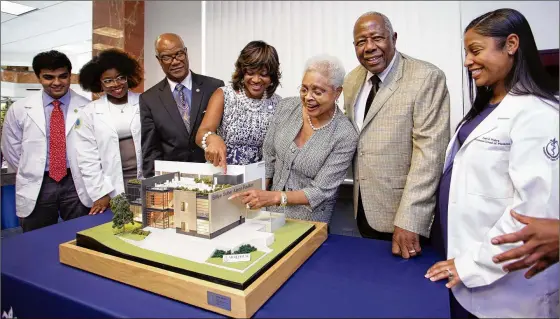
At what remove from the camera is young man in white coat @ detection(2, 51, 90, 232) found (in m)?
1.86

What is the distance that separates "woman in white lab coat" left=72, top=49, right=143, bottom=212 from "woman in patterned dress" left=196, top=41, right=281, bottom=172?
70 centimetres

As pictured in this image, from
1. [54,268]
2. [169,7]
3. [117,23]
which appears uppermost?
[169,7]

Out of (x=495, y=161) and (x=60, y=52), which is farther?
(x=60, y=52)

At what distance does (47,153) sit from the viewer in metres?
1.88

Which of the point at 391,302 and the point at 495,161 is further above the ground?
the point at 495,161

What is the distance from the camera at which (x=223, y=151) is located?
1.45m

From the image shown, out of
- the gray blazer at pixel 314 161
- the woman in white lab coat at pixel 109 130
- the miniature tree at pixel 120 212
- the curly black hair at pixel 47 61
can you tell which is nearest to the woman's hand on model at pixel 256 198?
the gray blazer at pixel 314 161

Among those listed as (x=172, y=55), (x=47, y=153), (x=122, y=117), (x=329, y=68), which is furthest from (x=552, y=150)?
(x=47, y=153)

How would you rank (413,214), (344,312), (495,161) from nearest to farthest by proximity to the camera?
(344,312) → (495,161) → (413,214)

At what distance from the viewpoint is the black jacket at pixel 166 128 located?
78.8 inches

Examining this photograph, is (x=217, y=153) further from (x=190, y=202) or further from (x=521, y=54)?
(x=521, y=54)

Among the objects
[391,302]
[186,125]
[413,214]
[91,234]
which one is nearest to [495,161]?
[413,214]

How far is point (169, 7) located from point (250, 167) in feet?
7.91

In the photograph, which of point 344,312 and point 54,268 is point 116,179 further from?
point 344,312
